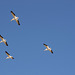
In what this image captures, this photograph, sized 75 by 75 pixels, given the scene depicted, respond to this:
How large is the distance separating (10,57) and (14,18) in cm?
1708

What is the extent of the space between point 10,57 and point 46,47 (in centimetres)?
1336

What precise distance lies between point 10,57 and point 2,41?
834cm

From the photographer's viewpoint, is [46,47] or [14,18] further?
[46,47]

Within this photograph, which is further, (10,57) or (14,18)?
(10,57)

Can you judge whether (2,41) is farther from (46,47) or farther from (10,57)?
(46,47)

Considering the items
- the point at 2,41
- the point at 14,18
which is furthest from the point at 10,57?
the point at 14,18

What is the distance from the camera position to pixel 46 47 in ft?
406

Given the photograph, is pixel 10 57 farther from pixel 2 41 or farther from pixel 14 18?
pixel 14 18

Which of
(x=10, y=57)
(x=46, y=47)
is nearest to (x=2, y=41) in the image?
(x=10, y=57)

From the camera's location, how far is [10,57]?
125 metres

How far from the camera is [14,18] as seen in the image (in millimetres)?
114438
